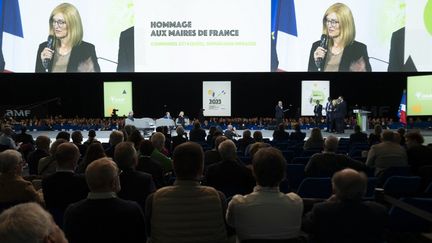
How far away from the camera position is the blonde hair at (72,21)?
16531mm

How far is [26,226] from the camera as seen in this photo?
1373 millimetres

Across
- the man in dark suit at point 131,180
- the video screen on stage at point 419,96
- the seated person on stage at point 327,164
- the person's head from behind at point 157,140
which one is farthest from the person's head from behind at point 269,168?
the video screen on stage at point 419,96

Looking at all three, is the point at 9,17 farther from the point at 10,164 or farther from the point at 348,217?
the point at 348,217

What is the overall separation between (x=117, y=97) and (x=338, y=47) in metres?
8.50

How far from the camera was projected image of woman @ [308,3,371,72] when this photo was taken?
53.8ft

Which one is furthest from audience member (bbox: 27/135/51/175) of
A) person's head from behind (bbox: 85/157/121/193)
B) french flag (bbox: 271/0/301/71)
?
french flag (bbox: 271/0/301/71)

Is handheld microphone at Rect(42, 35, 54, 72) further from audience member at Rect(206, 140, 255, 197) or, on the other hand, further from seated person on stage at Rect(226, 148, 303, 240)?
seated person on stage at Rect(226, 148, 303, 240)

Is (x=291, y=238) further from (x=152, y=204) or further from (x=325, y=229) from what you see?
(x=152, y=204)

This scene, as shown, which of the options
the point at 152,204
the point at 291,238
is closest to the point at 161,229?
the point at 152,204

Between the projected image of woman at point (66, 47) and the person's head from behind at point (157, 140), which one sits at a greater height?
the projected image of woman at point (66, 47)

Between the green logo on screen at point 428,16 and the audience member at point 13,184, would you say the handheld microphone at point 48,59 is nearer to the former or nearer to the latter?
the green logo on screen at point 428,16

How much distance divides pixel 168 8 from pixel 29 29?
188 inches

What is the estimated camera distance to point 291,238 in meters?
2.59

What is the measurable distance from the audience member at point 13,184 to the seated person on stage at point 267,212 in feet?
5.18
